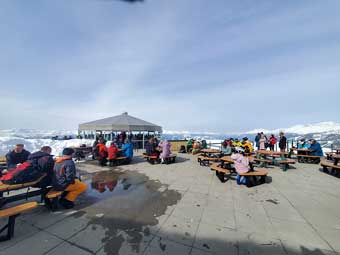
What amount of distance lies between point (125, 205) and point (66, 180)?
4.94ft

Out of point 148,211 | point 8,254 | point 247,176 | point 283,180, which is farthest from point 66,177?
point 283,180

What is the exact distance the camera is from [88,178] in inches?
247

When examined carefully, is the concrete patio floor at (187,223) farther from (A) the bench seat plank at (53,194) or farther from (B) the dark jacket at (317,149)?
(B) the dark jacket at (317,149)

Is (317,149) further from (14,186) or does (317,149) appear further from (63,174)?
(14,186)

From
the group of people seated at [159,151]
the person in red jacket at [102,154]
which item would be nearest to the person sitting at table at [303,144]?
the group of people seated at [159,151]

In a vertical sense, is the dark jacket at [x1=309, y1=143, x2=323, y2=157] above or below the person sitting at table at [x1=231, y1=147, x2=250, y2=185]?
above

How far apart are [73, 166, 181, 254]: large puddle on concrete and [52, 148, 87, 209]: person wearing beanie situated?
381mm

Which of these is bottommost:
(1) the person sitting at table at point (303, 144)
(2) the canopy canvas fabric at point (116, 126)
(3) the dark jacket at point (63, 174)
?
(3) the dark jacket at point (63, 174)

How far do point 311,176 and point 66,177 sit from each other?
30.4 ft

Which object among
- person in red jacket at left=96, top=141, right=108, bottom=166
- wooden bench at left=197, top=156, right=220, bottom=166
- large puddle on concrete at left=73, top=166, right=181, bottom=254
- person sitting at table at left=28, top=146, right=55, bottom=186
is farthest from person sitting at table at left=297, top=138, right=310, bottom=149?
person sitting at table at left=28, top=146, right=55, bottom=186

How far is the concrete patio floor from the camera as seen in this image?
2.47 metres

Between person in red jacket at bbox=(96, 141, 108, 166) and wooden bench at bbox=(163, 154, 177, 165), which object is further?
wooden bench at bbox=(163, 154, 177, 165)

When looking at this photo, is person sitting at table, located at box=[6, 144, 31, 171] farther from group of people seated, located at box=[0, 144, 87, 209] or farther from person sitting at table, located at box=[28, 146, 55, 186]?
person sitting at table, located at box=[28, 146, 55, 186]

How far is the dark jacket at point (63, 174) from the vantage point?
12.1 ft
